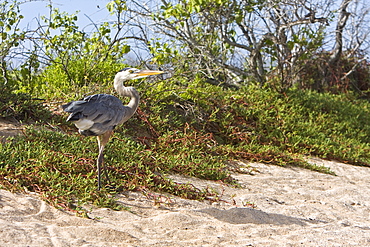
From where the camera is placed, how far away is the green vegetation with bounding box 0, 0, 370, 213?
4152 millimetres

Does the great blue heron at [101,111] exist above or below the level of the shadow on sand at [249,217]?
above

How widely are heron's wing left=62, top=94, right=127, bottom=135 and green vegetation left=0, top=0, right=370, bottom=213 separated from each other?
0.54m

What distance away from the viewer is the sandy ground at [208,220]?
2984 millimetres

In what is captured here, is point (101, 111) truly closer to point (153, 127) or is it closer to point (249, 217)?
point (249, 217)

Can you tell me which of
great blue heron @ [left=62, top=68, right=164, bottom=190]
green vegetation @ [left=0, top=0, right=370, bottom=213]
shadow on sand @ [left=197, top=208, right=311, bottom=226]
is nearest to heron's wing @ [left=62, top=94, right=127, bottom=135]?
great blue heron @ [left=62, top=68, right=164, bottom=190]

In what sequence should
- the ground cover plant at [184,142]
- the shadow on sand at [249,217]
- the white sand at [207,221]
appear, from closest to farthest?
1. the white sand at [207,221]
2. the shadow on sand at [249,217]
3. the ground cover plant at [184,142]

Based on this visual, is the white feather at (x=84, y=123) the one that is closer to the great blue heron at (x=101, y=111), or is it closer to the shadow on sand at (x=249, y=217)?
the great blue heron at (x=101, y=111)

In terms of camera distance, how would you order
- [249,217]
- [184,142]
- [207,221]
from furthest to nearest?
1. [184,142]
2. [249,217]
3. [207,221]

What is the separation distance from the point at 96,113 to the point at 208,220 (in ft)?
4.14

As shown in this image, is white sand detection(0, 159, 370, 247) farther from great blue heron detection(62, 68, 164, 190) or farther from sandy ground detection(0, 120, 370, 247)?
great blue heron detection(62, 68, 164, 190)

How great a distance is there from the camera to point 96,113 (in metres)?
3.63

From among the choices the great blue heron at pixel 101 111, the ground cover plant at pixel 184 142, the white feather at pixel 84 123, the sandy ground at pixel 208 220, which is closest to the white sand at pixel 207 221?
the sandy ground at pixel 208 220

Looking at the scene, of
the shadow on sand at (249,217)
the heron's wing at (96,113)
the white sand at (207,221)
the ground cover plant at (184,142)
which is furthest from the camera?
the ground cover plant at (184,142)

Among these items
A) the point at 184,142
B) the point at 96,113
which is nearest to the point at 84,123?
the point at 96,113
